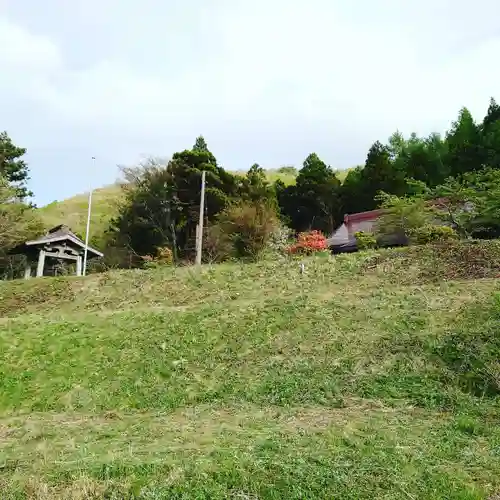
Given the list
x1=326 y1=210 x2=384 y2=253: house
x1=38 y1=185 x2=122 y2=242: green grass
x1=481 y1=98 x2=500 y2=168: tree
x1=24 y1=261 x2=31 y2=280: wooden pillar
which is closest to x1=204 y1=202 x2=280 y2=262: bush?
x1=326 y1=210 x2=384 y2=253: house

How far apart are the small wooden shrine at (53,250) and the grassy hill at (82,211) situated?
29.8ft

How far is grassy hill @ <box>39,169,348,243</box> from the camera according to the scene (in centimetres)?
3020

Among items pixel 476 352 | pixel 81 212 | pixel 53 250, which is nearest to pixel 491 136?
pixel 476 352

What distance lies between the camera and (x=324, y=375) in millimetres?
6348

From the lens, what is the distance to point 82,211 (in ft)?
115

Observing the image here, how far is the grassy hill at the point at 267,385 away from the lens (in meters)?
3.50

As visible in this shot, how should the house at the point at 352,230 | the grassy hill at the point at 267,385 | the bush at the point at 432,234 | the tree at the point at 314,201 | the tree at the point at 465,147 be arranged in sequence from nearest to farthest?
the grassy hill at the point at 267,385, the bush at the point at 432,234, the house at the point at 352,230, the tree at the point at 465,147, the tree at the point at 314,201

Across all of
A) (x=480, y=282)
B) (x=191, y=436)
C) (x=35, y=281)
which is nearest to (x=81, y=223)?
(x=35, y=281)

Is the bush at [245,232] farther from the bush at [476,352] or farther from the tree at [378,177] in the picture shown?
the bush at [476,352]

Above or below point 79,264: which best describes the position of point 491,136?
above

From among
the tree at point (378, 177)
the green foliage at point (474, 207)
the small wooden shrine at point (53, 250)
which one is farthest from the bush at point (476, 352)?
the tree at point (378, 177)

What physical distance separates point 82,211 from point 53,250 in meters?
19.5

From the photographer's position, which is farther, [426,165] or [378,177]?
[426,165]

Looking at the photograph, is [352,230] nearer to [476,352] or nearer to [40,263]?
[40,263]
